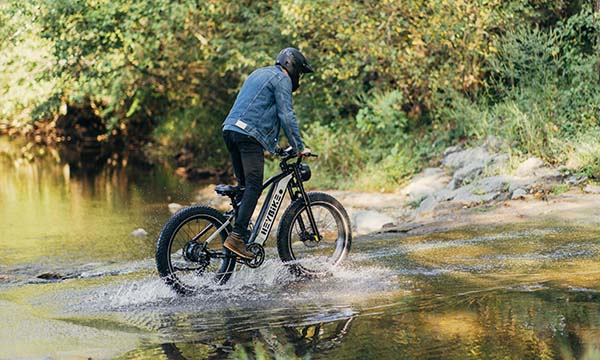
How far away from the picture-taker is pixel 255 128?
734 cm

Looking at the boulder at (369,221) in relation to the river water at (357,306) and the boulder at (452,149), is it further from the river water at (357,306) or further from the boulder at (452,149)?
the boulder at (452,149)

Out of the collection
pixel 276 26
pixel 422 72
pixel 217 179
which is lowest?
pixel 217 179

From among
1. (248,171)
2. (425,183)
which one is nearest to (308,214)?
(248,171)

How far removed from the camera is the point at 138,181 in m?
20.9

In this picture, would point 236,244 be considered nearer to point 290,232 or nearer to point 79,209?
A: point 290,232

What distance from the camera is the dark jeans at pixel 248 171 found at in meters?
7.38

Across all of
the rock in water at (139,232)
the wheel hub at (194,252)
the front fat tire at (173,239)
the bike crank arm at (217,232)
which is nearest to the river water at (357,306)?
the front fat tire at (173,239)

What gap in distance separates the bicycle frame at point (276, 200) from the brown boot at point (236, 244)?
0.15 m

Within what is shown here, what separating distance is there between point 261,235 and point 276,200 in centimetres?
36

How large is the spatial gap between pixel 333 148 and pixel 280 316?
10.6 meters

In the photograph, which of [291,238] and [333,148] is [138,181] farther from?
[291,238]

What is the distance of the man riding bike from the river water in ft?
2.10

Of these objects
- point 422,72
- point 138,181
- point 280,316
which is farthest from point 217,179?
point 280,316

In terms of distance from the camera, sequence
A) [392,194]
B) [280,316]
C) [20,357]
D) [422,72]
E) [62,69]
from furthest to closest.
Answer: [62,69] < [422,72] < [392,194] < [280,316] < [20,357]
